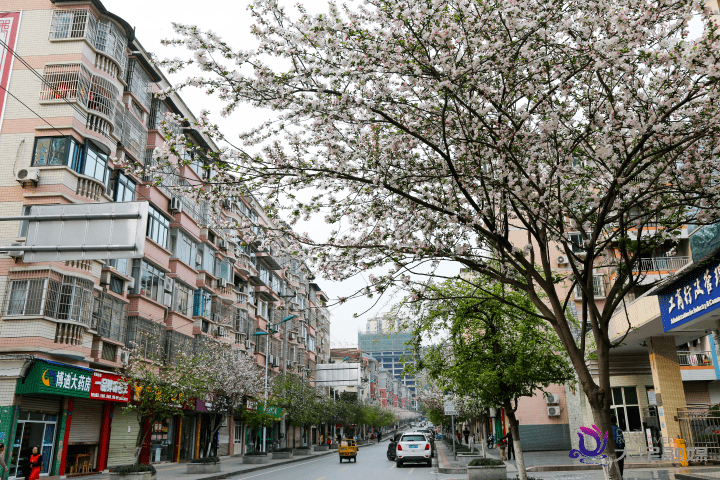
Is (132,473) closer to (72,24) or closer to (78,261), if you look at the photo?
(78,261)

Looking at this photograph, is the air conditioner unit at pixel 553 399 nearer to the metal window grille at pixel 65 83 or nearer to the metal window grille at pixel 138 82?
the metal window grille at pixel 138 82

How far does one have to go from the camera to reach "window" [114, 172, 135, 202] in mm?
25406

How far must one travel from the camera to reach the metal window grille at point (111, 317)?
23.3 m

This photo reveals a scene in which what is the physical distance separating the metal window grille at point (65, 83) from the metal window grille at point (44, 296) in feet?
24.0

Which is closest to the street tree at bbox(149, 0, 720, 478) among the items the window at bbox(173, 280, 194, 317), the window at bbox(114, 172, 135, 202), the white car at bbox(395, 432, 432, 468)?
the window at bbox(114, 172, 135, 202)

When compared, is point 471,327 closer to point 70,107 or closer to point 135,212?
point 135,212

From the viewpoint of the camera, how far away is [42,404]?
20.9m

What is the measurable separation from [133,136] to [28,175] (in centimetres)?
636

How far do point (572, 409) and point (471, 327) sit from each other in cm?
2044

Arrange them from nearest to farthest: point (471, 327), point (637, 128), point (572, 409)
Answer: point (637, 128) → point (471, 327) → point (572, 409)

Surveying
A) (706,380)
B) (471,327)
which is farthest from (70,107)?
(706,380)

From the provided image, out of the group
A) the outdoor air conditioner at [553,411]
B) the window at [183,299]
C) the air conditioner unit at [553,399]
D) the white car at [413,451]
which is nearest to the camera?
the white car at [413,451]

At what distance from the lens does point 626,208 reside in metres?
8.47

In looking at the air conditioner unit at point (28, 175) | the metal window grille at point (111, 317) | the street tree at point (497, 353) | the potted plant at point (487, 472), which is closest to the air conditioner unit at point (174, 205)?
the metal window grille at point (111, 317)
